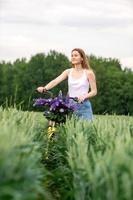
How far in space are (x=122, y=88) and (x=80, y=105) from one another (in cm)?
6266

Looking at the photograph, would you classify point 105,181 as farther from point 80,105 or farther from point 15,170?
point 80,105

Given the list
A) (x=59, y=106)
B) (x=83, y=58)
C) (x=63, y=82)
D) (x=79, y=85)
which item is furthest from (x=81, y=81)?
(x=63, y=82)

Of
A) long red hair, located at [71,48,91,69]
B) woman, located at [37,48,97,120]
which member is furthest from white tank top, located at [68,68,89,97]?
long red hair, located at [71,48,91,69]

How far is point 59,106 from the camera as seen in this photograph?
25.9ft

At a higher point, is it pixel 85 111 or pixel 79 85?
pixel 79 85

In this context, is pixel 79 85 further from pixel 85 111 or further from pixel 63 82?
pixel 63 82

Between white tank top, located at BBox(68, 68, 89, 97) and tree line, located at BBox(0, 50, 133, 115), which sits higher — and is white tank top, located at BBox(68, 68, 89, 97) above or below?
below

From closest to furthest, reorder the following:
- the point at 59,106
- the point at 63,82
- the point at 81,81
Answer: the point at 59,106 → the point at 81,81 → the point at 63,82

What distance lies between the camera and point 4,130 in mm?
3658

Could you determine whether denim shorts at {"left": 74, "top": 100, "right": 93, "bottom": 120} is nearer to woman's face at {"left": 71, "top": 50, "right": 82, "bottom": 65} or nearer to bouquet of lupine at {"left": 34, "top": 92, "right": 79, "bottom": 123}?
bouquet of lupine at {"left": 34, "top": 92, "right": 79, "bottom": 123}

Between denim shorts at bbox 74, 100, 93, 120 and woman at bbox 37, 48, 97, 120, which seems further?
woman at bbox 37, 48, 97, 120

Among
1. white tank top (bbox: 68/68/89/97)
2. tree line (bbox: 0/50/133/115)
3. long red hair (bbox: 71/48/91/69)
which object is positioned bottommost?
white tank top (bbox: 68/68/89/97)

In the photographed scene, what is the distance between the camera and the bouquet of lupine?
25.8 ft

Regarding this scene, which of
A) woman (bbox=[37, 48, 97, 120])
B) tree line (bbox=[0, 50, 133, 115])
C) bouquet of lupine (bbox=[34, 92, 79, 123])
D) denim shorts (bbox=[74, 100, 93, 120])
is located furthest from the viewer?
tree line (bbox=[0, 50, 133, 115])
